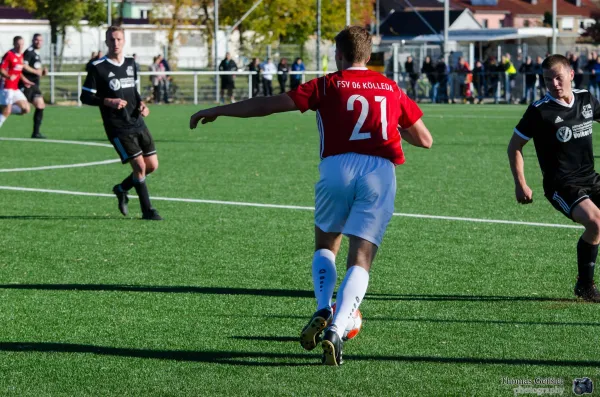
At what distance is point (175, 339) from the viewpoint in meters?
6.41

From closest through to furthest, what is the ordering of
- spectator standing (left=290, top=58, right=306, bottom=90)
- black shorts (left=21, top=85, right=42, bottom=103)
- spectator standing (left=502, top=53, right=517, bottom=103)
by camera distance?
black shorts (left=21, top=85, right=42, bottom=103) → spectator standing (left=502, top=53, right=517, bottom=103) → spectator standing (left=290, top=58, right=306, bottom=90)

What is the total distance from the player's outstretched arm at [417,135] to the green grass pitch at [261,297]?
1198 mm

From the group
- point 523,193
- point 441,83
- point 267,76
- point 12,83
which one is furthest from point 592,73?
point 523,193

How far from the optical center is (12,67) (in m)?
21.1

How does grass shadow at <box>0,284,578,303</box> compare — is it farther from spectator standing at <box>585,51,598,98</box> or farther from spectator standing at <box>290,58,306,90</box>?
spectator standing at <box>290,58,306,90</box>

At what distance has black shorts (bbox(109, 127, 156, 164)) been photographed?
11.6m

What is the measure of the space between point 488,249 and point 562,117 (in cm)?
248

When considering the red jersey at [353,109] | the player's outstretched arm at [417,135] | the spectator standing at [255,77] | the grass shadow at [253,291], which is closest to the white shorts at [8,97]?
the grass shadow at [253,291]

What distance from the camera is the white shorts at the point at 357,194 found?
5.85 metres

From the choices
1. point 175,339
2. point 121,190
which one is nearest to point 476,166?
point 121,190

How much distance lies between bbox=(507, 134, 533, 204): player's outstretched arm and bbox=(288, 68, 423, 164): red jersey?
1723 millimetres

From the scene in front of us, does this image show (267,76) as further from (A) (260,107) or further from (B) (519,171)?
(A) (260,107)

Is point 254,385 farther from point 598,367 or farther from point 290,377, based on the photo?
point 598,367

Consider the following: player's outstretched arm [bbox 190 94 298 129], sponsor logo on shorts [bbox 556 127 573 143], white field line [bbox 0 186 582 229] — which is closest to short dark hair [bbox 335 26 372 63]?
player's outstretched arm [bbox 190 94 298 129]
